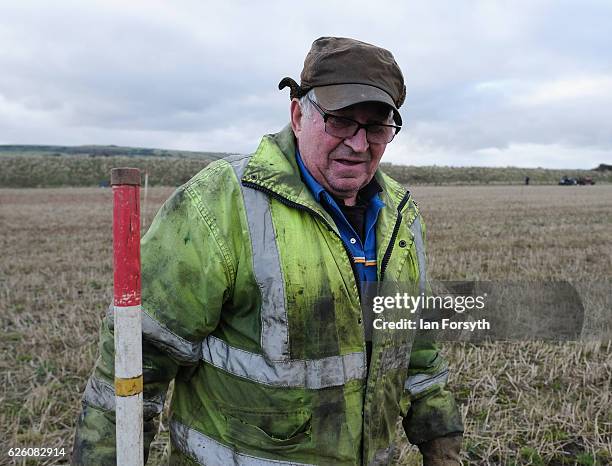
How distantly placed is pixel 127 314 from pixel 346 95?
102 cm

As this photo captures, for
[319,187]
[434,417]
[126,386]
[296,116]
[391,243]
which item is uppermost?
[296,116]

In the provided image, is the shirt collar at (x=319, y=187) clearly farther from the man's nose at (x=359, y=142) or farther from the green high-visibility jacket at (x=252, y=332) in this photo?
the man's nose at (x=359, y=142)

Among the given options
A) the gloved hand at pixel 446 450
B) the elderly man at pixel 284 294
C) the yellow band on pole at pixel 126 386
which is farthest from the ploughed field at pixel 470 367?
the yellow band on pole at pixel 126 386

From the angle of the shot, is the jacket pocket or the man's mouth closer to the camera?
the jacket pocket

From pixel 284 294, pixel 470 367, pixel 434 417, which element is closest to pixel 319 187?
pixel 284 294

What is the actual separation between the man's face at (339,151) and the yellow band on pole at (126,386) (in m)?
0.93

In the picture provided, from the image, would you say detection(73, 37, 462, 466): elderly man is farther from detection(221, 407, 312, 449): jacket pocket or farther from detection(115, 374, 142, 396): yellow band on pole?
detection(115, 374, 142, 396): yellow band on pole

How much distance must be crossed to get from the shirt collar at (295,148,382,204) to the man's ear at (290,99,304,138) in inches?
3.1

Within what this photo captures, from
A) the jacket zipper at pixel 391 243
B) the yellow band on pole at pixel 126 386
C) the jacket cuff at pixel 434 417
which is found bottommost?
the jacket cuff at pixel 434 417

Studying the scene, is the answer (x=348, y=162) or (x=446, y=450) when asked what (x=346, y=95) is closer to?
(x=348, y=162)

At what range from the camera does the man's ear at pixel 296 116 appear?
199 cm

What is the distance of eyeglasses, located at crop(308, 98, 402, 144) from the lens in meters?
1.88

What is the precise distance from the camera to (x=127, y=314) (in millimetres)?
1381

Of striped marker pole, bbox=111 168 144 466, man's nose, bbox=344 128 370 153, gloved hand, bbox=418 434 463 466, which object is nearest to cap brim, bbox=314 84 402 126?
man's nose, bbox=344 128 370 153
